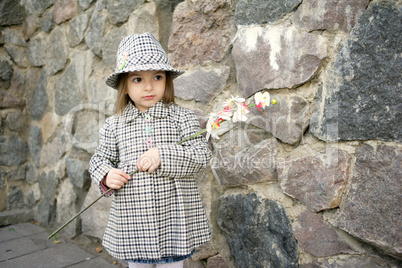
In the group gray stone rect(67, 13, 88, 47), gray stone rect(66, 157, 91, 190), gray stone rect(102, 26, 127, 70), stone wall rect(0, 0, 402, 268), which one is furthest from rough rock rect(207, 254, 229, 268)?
gray stone rect(67, 13, 88, 47)

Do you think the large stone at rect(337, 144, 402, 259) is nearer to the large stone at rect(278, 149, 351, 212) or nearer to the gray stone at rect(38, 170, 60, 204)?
the large stone at rect(278, 149, 351, 212)

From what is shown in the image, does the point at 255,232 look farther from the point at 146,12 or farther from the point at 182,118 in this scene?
the point at 146,12

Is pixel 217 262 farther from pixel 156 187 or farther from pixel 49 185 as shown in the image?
pixel 49 185

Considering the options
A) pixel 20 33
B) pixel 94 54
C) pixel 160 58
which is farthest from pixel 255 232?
pixel 20 33

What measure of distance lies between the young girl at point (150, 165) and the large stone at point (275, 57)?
1.04 feet

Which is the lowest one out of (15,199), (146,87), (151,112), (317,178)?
(15,199)

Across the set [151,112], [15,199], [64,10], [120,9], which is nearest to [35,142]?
[15,199]

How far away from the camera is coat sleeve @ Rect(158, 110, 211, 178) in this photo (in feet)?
4.42

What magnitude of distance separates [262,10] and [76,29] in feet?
5.04

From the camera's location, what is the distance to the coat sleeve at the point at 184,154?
1348 millimetres

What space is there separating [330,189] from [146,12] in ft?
4.46

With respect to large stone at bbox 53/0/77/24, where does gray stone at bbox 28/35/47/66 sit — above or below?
below

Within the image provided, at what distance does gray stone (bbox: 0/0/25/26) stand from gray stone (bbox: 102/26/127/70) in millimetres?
1341

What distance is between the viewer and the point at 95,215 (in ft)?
7.36
